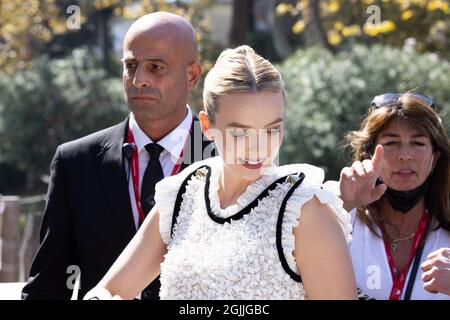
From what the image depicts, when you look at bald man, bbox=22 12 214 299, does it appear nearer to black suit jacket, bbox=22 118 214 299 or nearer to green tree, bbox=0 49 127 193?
black suit jacket, bbox=22 118 214 299

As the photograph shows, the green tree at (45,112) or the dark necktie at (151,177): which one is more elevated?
the dark necktie at (151,177)

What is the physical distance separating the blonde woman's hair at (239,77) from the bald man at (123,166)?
107 cm

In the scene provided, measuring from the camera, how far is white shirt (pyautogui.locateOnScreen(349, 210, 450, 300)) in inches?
132

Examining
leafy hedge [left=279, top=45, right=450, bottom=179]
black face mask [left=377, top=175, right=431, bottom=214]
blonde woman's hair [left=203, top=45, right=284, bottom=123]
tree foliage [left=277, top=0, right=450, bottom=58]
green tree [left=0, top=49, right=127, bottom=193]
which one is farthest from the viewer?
green tree [left=0, top=49, right=127, bottom=193]

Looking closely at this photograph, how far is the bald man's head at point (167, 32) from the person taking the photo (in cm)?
355

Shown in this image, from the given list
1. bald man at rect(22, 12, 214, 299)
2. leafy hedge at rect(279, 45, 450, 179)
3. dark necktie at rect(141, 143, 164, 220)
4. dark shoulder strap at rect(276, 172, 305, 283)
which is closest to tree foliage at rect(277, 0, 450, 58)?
leafy hedge at rect(279, 45, 450, 179)

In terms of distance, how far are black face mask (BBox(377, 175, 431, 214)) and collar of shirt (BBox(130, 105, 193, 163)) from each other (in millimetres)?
861

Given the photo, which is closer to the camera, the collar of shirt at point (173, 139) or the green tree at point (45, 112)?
the collar of shirt at point (173, 139)

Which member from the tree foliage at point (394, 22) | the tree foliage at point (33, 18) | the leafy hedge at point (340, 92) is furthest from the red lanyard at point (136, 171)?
the tree foliage at point (394, 22)

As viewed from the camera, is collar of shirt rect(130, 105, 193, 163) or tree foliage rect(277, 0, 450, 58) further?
tree foliage rect(277, 0, 450, 58)

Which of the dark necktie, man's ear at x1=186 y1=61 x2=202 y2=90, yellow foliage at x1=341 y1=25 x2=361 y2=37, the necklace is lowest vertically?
yellow foliage at x1=341 y1=25 x2=361 y2=37

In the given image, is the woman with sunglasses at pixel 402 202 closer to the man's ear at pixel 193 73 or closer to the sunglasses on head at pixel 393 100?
the sunglasses on head at pixel 393 100

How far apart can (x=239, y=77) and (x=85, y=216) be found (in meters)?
1.31
